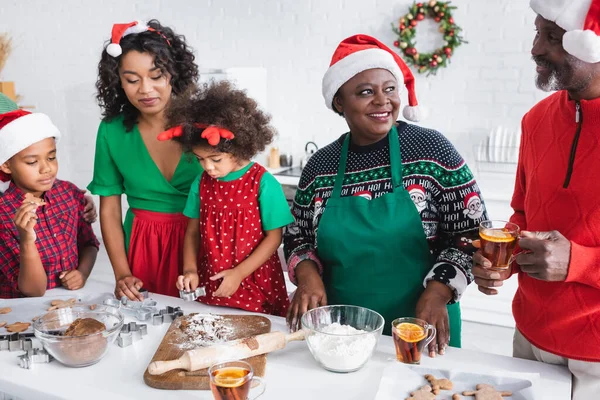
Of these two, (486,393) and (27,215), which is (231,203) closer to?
(27,215)

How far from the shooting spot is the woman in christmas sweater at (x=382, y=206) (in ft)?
5.20

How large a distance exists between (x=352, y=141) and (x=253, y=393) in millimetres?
835

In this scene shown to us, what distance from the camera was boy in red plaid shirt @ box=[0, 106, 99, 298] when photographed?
1.80 metres

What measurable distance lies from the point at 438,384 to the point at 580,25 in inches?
33.5

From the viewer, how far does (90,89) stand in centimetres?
504

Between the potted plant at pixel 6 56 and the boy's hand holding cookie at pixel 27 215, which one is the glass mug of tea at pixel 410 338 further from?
the potted plant at pixel 6 56

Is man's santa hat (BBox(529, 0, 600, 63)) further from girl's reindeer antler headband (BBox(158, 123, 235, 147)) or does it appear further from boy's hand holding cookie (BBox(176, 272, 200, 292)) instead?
boy's hand holding cookie (BBox(176, 272, 200, 292))

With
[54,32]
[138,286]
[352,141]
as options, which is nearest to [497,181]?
[352,141]

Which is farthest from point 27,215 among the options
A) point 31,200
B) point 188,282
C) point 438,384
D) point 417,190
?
point 438,384

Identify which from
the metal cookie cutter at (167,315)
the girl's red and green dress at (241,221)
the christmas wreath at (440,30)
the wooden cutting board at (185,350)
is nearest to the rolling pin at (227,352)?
the wooden cutting board at (185,350)

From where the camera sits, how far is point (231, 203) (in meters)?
1.82

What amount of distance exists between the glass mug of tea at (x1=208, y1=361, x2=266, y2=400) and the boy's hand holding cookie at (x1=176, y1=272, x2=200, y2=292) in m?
0.59

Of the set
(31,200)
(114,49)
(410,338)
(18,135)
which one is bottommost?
(410,338)

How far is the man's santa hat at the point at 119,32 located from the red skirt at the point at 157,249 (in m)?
0.59
